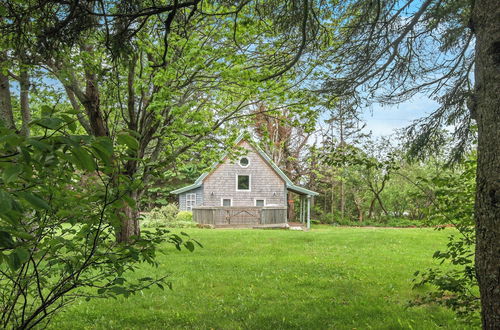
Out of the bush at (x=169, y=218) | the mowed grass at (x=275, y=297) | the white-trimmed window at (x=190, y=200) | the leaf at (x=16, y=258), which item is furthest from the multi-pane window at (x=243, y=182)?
the leaf at (x=16, y=258)

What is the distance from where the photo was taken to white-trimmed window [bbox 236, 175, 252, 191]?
2459cm

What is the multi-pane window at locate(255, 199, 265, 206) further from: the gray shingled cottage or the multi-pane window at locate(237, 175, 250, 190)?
→ the multi-pane window at locate(237, 175, 250, 190)

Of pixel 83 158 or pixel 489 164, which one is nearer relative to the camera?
pixel 83 158

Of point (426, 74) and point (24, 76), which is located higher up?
point (24, 76)

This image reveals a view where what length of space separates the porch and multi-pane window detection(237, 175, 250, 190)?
10.6 ft

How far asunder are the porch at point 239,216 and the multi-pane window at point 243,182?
10.6ft

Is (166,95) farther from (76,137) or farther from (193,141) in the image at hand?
(76,137)

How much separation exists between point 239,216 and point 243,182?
148 inches

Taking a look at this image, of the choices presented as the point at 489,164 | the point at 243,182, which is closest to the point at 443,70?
the point at 489,164

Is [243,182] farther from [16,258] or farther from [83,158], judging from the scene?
[83,158]

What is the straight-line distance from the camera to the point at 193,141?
33.7 feet

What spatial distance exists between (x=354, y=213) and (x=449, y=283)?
27.6 m

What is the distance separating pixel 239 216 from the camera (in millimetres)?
21656

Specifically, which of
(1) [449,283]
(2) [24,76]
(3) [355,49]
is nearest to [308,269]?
(1) [449,283]
